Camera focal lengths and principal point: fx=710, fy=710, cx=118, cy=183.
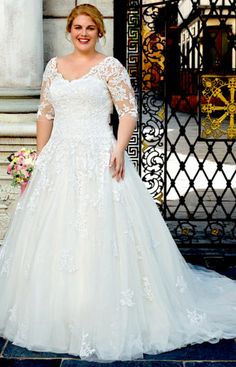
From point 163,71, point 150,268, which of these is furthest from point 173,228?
point 150,268

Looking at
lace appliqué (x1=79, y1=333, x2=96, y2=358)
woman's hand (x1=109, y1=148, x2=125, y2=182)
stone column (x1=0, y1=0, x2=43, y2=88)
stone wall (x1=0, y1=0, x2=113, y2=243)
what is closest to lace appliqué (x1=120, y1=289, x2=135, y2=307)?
lace appliqué (x1=79, y1=333, x2=96, y2=358)

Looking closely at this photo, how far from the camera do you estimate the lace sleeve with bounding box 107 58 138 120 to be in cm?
456

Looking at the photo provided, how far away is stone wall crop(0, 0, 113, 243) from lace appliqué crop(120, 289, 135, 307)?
7.56 ft

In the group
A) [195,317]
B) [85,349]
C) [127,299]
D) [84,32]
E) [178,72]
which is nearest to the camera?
[85,349]

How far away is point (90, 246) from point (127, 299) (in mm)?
402

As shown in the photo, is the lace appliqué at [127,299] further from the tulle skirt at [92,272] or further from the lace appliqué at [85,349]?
the lace appliqué at [85,349]

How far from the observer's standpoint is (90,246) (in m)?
4.46

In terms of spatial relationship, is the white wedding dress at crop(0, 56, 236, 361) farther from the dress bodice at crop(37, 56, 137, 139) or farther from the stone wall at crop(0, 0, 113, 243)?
the stone wall at crop(0, 0, 113, 243)

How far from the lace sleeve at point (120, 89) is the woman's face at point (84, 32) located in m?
0.19

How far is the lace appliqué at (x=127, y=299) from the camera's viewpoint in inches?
172

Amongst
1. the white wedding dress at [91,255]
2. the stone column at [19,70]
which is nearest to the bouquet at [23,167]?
the white wedding dress at [91,255]

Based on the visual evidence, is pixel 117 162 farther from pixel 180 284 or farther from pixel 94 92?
pixel 180 284

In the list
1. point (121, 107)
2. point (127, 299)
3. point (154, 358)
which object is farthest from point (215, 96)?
point (154, 358)

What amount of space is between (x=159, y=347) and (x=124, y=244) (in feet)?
2.19
